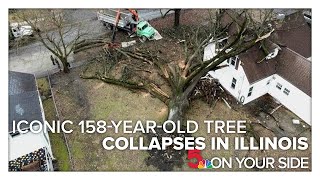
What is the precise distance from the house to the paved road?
8698mm

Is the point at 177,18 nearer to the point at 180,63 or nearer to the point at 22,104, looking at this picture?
the point at 180,63

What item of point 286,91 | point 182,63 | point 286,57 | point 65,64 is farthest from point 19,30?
point 286,91

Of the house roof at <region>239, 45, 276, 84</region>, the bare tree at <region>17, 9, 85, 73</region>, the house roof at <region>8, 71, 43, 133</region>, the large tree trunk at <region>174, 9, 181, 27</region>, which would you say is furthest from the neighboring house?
the large tree trunk at <region>174, 9, 181, 27</region>

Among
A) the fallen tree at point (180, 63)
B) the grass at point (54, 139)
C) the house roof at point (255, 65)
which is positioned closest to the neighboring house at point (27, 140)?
the grass at point (54, 139)

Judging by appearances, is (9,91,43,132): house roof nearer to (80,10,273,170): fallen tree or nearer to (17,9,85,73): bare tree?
(80,10,273,170): fallen tree

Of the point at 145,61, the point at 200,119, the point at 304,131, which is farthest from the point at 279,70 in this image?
the point at 145,61

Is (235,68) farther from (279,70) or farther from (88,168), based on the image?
(88,168)

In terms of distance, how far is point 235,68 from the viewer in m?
22.9

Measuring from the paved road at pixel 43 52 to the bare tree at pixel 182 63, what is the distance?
9.23ft

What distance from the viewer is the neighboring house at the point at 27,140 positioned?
18812 mm

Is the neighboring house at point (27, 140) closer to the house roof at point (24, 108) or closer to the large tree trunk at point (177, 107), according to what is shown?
the house roof at point (24, 108)

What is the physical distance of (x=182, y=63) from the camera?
2556 cm

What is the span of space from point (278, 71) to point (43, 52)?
49.2 ft

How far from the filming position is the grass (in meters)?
20.6
